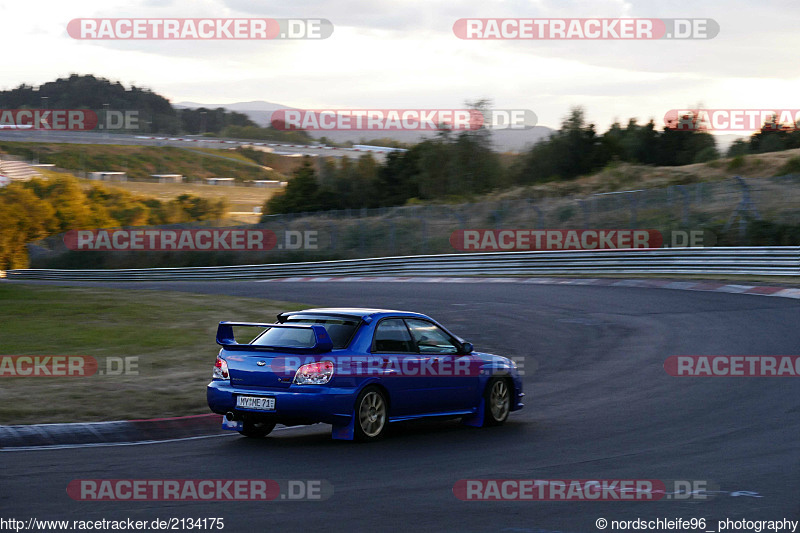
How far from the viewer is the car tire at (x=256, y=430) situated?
9609 mm

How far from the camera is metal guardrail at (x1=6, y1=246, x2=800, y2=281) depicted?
28.0 meters

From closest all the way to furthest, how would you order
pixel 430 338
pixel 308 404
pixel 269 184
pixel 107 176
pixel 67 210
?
pixel 308 404, pixel 430 338, pixel 67 210, pixel 107 176, pixel 269 184

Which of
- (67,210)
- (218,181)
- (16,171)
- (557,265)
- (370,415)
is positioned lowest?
(557,265)

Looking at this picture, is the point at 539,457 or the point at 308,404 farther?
the point at 308,404

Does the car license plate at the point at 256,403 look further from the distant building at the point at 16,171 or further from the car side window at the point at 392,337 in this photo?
the distant building at the point at 16,171

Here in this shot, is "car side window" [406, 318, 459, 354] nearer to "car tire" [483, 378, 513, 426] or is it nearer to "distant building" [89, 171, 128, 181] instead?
"car tire" [483, 378, 513, 426]

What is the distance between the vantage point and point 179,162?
169 m

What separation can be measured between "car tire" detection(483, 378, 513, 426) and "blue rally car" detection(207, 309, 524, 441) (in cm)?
1

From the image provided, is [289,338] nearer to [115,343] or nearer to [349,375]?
[349,375]

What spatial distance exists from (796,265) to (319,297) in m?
13.5

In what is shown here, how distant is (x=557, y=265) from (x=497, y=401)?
24.7m

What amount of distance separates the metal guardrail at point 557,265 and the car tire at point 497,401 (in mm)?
19015

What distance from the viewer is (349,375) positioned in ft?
29.0

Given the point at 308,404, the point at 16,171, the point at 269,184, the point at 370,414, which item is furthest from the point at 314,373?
the point at 269,184
